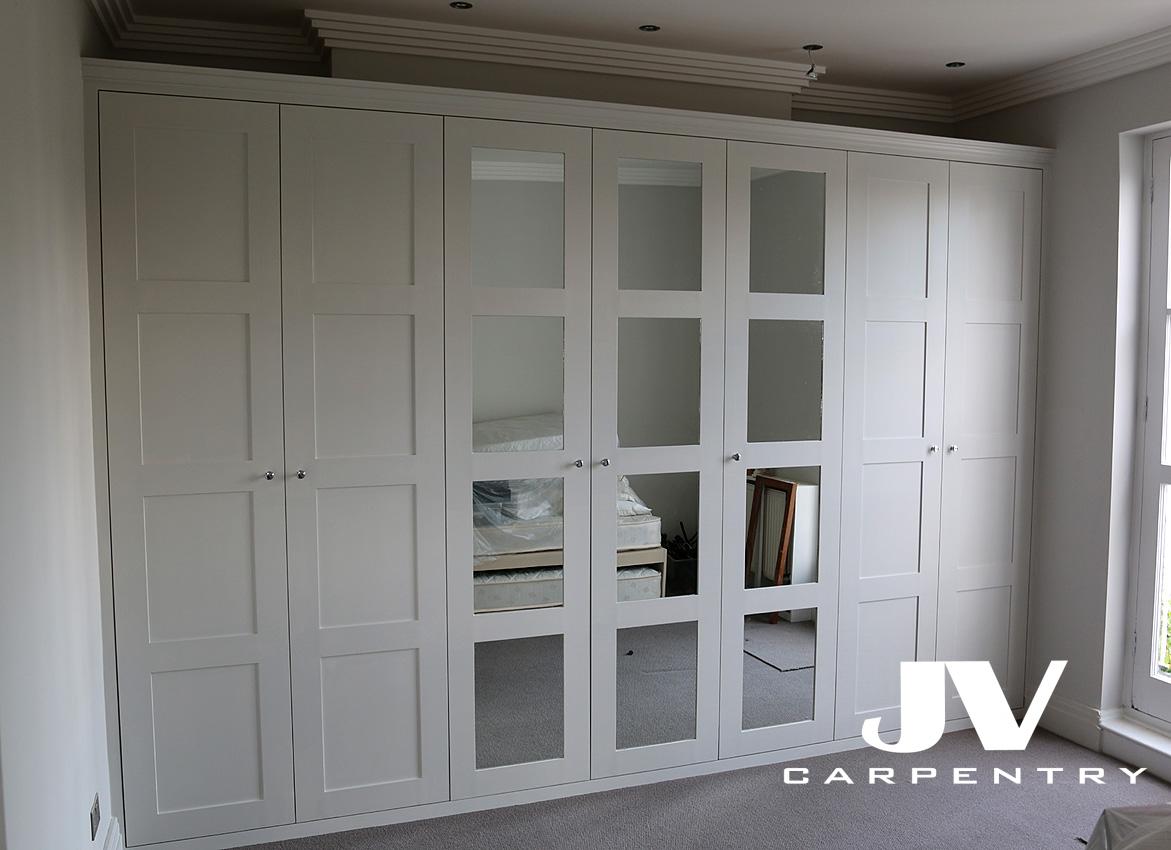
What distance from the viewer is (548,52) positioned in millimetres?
3197

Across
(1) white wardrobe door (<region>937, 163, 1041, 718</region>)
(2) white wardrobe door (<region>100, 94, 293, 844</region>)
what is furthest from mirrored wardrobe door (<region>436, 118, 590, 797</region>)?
(1) white wardrobe door (<region>937, 163, 1041, 718</region>)

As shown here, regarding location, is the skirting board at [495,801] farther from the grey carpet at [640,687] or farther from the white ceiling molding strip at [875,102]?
the white ceiling molding strip at [875,102]

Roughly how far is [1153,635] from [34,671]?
11.6 ft

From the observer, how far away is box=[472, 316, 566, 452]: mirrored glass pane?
293 centimetres

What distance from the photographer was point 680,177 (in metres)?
3.12

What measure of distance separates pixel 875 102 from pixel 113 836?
3723 millimetres

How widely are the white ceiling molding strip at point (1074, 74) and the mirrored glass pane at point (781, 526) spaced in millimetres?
1732

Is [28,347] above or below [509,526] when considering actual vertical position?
above

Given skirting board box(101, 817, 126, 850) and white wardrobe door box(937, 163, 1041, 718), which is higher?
white wardrobe door box(937, 163, 1041, 718)

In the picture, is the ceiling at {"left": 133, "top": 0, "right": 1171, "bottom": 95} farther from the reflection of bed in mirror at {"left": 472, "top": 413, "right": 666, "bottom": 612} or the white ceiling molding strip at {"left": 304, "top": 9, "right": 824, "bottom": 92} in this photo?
the reflection of bed in mirror at {"left": 472, "top": 413, "right": 666, "bottom": 612}

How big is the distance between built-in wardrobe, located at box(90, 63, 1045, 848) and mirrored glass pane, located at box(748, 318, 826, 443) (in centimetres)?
1

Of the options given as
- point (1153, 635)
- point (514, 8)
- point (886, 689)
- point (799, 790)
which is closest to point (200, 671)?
point (799, 790)

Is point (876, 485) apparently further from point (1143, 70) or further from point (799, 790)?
point (1143, 70)

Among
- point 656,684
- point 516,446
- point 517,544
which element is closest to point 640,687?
point 656,684
